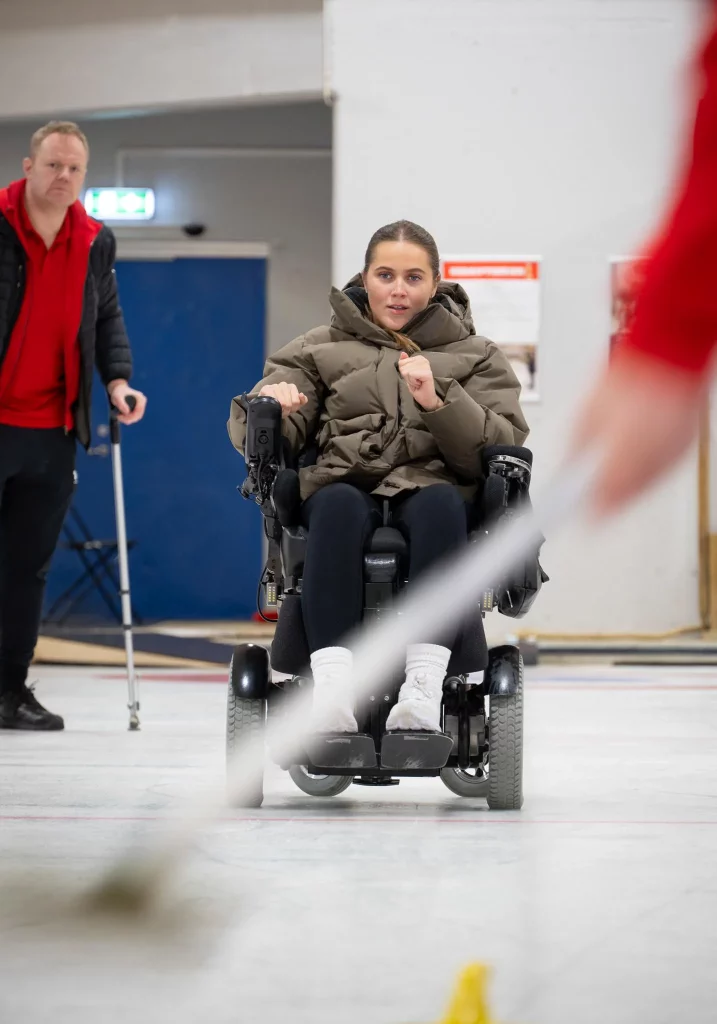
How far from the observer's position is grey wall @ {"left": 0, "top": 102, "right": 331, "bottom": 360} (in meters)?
8.02

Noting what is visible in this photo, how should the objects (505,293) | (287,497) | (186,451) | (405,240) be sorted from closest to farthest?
(287,497), (405,240), (505,293), (186,451)

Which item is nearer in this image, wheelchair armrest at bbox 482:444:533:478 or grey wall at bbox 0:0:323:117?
wheelchair armrest at bbox 482:444:533:478

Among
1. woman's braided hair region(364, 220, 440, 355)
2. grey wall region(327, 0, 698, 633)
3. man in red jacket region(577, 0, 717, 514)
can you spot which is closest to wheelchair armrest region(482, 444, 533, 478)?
woman's braided hair region(364, 220, 440, 355)

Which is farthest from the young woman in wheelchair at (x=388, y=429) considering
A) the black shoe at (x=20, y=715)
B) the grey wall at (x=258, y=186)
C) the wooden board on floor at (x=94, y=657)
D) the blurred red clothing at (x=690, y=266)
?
the grey wall at (x=258, y=186)

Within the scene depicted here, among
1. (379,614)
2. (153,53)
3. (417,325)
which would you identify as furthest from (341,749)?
(153,53)

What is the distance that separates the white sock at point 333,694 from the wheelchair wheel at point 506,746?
270mm

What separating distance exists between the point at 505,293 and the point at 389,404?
3623 mm

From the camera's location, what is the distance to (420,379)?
2381mm

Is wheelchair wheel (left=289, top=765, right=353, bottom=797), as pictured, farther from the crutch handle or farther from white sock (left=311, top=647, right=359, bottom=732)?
the crutch handle

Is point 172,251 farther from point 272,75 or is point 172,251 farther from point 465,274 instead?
point 465,274

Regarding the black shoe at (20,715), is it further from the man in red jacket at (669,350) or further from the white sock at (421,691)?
the man in red jacket at (669,350)

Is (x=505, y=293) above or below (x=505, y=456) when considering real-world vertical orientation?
above

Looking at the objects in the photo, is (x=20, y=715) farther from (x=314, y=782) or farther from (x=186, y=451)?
(x=186, y=451)

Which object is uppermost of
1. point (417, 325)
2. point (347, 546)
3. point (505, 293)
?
point (505, 293)
